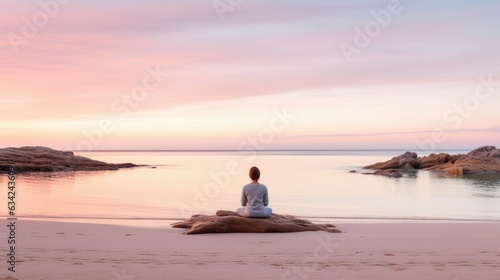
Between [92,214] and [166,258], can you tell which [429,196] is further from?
[166,258]

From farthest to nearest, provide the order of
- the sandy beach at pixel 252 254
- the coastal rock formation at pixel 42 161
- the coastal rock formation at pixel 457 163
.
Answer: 1. the coastal rock formation at pixel 457 163
2. the coastal rock formation at pixel 42 161
3. the sandy beach at pixel 252 254

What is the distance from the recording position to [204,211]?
23.8 metres

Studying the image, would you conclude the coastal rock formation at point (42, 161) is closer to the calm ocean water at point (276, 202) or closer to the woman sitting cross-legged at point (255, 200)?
the calm ocean water at point (276, 202)

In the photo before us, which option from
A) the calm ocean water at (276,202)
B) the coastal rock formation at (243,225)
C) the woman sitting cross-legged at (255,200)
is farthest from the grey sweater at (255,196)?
the calm ocean water at (276,202)

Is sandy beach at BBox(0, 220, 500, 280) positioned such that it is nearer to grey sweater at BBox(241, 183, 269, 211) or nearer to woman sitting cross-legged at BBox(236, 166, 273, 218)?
woman sitting cross-legged at BBox(236, 166, 273, 218)

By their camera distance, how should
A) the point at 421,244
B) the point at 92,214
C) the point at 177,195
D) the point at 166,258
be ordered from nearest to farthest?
the point at 166,258
the point at 421,244
the point at 92,214
the point at 177,195

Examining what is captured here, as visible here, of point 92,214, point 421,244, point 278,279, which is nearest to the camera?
point 278,279

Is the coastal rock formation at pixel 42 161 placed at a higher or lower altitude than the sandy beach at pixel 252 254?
higher

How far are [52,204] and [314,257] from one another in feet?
60.2

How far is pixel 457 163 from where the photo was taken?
59.9 meters

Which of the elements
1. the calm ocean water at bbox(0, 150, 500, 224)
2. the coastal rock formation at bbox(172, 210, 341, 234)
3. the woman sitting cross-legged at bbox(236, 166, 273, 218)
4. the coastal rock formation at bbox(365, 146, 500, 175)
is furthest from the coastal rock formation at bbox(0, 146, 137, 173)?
the woman sitting cross-legged at bbox(236, 166, 273, 218)

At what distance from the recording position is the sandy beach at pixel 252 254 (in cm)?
895

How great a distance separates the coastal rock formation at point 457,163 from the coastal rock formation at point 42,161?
37.0 metres

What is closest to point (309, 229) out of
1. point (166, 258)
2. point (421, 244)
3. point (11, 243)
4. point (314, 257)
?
point (421, 244)
